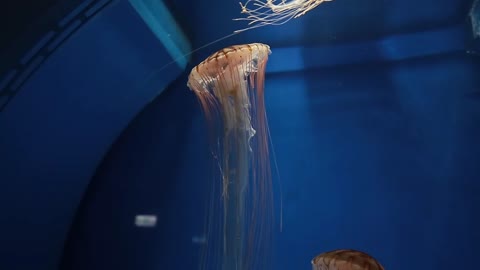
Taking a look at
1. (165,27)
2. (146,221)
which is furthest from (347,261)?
(165,27)

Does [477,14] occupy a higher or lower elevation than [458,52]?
higher

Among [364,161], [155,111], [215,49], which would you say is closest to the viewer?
[364,161]

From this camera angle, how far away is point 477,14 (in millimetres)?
2463

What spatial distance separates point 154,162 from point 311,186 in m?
1.11

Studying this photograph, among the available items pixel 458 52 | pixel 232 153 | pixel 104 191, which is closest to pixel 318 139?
pixel 232 153

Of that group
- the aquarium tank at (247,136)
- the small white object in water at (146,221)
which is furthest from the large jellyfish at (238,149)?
the small white object in water at (146,221)

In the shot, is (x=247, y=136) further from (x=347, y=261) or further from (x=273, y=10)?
(x=347, y=261)

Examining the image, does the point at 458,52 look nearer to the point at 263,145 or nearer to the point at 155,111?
the point at 263,145

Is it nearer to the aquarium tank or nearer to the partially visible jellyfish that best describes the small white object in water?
the aquarium tank

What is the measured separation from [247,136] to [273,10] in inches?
30.4

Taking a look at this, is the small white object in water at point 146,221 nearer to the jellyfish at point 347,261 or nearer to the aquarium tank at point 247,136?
the aquarium tank at point 247,136

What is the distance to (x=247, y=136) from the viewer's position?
8.36 feet

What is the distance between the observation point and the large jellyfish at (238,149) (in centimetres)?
235

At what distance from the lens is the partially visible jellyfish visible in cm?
249
